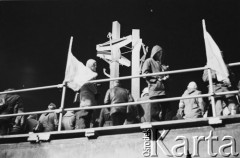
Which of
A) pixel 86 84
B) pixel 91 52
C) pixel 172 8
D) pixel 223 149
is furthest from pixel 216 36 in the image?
pixel 223 149

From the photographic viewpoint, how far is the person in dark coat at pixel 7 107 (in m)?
9.31

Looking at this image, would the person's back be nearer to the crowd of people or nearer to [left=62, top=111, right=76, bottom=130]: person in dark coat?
the crowd of people

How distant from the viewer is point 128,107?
8719 millimetres

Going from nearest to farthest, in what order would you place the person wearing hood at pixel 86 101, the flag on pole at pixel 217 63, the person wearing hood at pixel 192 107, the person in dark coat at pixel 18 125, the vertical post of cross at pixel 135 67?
the flag on pole at pixel 217 63 < the person wearing hood at pixel 86 101 < the person wearing hood at pixel 192 107 < the person in dark coat at pixel 18 125 < the vertical post of cross at pixel 135 67

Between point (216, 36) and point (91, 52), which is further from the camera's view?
point (91, 52)

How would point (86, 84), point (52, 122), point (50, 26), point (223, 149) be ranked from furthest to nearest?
point (50, 26) → point (52, 122) → point (86, 84) → point (223, 149)

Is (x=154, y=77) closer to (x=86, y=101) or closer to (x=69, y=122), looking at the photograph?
(x=86, y=101)

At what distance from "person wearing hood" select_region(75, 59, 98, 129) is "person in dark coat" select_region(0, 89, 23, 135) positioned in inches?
67.5

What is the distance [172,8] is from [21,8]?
18.0 ft

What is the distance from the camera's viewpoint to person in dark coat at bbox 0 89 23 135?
367 inches

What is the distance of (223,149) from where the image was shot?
7086mm

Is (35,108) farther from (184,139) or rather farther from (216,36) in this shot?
(184,139)

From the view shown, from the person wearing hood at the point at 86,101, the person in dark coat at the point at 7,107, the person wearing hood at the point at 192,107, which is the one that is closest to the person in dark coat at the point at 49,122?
the person in dark coat at the point at 7,107

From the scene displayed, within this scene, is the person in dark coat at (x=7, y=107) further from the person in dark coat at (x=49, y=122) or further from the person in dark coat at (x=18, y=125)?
the person in dark coat at (x=49, y=122)
